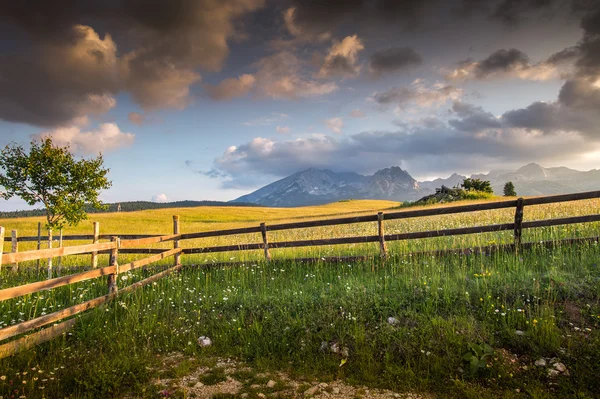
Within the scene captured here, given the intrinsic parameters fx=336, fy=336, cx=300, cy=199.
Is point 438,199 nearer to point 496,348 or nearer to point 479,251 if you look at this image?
point 479,251

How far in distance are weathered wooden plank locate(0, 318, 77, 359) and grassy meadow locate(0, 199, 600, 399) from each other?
0.52 feet

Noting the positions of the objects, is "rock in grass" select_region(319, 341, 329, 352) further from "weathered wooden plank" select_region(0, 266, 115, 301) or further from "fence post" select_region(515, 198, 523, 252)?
"fence post" select_region(515, 198, 523, 252)

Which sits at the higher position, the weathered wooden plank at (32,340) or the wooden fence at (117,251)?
the wooden fence at (117,251)

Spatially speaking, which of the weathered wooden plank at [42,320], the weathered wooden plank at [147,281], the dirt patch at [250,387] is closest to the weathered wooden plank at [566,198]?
the dirt patch at [250,387]

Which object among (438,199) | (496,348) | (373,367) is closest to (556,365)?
(496,348)

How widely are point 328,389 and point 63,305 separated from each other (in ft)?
26.6

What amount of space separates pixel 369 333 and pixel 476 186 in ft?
156

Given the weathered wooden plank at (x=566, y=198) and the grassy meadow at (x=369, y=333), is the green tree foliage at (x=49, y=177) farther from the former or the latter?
the weathered wooden plank at (x=566, y=198)

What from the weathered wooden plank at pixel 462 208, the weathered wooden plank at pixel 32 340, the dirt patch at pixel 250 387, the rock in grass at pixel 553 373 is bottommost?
the dirt patch at pixel 250 387

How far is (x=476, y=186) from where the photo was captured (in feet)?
155

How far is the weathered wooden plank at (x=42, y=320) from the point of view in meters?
5.94

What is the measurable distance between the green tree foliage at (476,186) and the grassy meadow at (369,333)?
39.7 metres

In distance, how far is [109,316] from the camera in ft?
26.1

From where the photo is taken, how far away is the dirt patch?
495 centimetres
